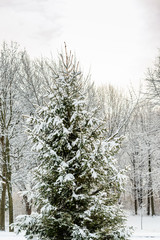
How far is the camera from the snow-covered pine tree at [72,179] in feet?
14.5

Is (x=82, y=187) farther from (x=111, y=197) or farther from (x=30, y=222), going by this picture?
(x=30, y=222)

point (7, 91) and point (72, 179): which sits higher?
point (7, 91)

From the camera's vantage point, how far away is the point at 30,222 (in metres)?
4.62

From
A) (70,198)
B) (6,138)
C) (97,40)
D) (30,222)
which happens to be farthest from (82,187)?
(97,40)

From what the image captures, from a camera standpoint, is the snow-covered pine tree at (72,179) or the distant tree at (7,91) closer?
the snow-covered pine tree at (72,179)

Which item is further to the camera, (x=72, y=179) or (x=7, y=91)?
(x=7, y=91)

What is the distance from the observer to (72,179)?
4.41 m

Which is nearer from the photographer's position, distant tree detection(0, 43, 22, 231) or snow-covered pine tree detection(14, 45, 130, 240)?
snow-covered pine tree detection(14, 45, 130, 240)

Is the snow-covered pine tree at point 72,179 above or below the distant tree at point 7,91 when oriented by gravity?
below

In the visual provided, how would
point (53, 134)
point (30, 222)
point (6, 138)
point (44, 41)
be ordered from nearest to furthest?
point (30, 222), point (53, 134), point (44, 41), point (6, 138)

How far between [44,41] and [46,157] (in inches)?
329

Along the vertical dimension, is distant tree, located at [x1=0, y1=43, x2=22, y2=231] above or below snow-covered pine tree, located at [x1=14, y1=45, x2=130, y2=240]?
above

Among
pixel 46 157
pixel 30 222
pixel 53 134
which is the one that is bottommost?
pixel 30 222

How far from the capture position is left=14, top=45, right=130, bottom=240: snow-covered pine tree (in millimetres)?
4422
